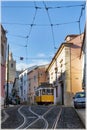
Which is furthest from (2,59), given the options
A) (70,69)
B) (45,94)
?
(70,69)

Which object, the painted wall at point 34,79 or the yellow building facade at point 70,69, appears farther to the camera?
the painted wall at point 34,79

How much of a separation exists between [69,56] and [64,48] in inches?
47.0

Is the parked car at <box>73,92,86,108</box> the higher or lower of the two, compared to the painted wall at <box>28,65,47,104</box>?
lower

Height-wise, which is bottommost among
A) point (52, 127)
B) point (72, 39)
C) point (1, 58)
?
point (52, 127)

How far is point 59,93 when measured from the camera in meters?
51.2

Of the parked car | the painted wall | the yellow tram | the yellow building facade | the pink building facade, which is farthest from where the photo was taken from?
the painted wall

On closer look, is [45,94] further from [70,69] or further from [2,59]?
[2,59]

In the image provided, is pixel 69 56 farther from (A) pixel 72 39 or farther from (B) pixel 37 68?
(B) pixel 37 68

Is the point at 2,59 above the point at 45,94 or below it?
above

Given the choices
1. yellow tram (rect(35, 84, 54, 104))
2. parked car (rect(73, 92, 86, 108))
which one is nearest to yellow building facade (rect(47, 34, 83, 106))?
yellow tram (rect(35, 84, 54, 104))

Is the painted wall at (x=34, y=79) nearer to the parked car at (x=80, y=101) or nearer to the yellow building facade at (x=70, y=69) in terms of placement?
the yellow building facade at (x=70, y=69)

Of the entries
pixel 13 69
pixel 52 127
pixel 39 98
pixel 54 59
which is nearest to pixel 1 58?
pixel 52 127

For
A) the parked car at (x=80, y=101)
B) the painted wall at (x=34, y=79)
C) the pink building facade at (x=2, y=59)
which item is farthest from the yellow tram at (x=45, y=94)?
the painted wall at (x=34, y=79)

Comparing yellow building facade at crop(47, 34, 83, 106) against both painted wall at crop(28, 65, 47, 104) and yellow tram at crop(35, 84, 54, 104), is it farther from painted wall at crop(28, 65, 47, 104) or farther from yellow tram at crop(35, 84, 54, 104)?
painted wall at crop(28, 65, 47, 104)
